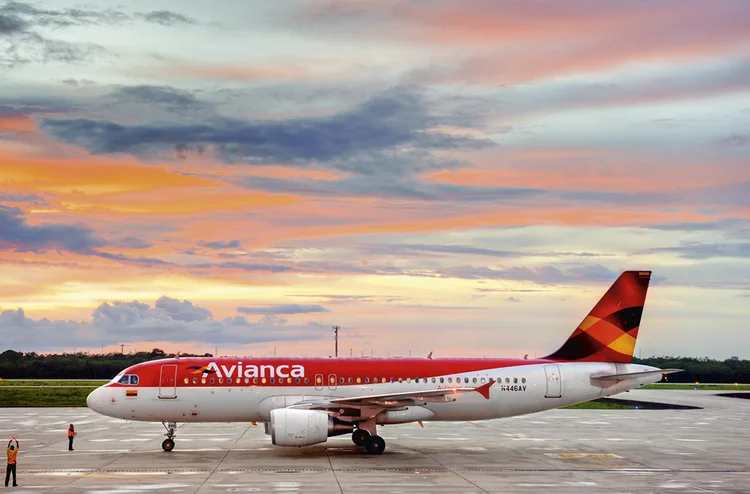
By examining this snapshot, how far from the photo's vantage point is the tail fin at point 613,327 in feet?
143

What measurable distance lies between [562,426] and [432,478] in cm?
2540

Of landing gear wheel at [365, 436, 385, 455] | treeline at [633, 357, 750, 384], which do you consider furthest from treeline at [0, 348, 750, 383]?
landing gear wheel at [365, 436, 385, 455]

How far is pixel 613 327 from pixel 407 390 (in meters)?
11.5

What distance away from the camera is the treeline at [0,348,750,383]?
134 meters

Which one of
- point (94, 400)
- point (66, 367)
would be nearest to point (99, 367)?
point (66, 367)

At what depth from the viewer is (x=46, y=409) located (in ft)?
231

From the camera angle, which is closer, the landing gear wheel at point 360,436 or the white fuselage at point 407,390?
the landing gear wheel at point 360,436

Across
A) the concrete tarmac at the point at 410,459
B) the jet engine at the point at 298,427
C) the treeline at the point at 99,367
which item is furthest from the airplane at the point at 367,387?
the treeline at the point at 99,367

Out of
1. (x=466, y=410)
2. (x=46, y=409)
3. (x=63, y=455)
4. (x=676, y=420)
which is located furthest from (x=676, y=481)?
(x=46, y=409)

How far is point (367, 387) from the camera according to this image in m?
41.3

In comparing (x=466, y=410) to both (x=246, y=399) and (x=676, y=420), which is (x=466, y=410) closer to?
(x=246, y=399)

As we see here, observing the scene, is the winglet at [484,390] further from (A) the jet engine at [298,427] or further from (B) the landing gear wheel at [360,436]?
(A) the jet engine at [298,427]

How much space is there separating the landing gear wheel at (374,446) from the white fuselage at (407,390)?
95cm

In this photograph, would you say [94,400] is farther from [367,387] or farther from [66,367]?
[66,367]
